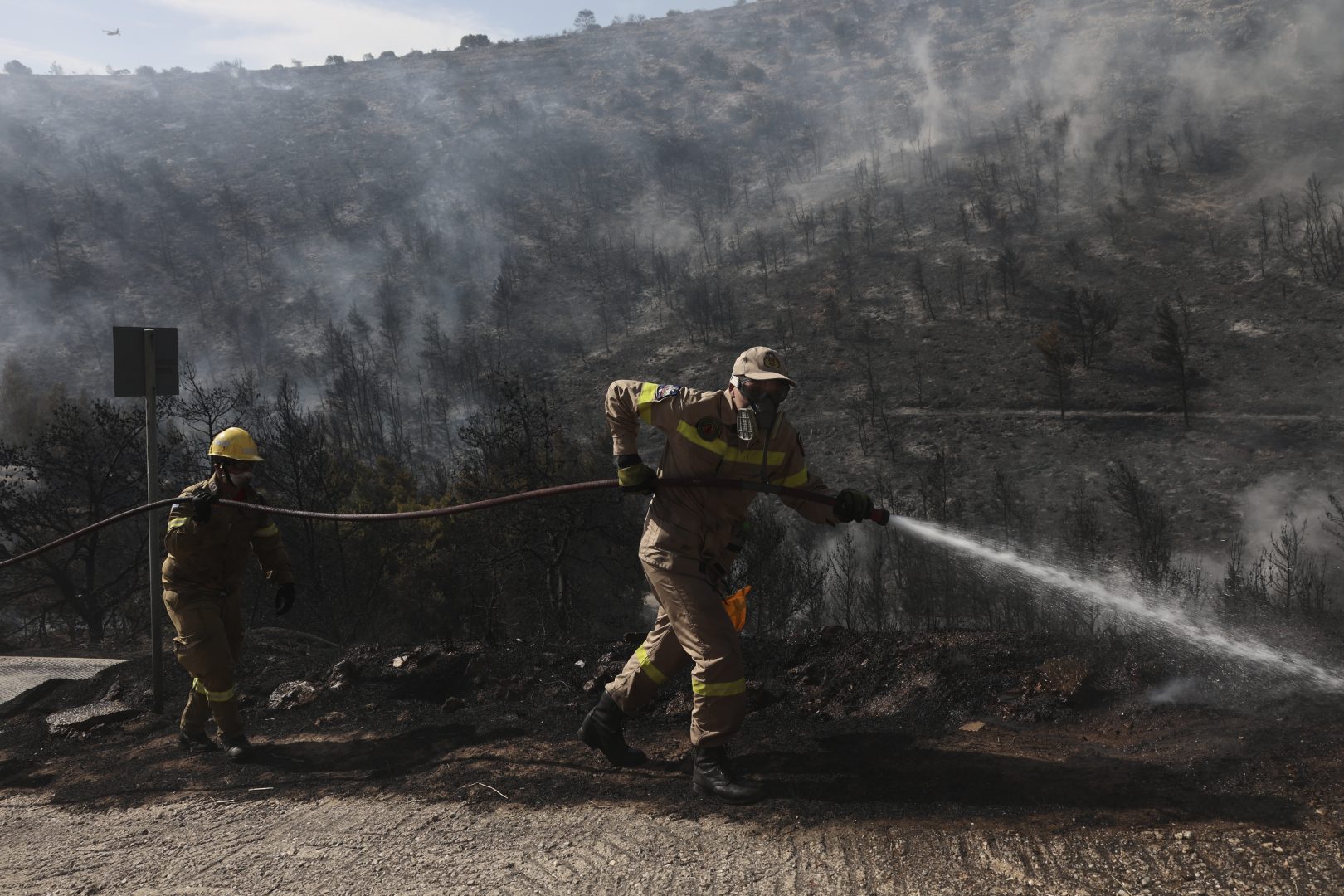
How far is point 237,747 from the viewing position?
18.0 feet

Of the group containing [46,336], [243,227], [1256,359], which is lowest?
[1256,359]

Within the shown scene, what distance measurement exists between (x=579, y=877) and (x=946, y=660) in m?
2.74

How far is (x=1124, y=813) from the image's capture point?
11.5ft

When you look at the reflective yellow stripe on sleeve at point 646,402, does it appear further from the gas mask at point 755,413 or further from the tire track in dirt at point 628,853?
the tire track in dirt at point 628,853

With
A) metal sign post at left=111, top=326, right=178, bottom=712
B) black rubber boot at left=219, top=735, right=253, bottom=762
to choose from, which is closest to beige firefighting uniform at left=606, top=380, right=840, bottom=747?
black rubber boot at left=219, top=735, right=253, bottom=762

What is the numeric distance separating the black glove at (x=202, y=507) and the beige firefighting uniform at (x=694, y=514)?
9.08 feet

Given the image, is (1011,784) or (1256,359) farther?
(1256,359)

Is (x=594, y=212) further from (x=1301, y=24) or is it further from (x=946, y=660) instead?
(x=946, y=660)

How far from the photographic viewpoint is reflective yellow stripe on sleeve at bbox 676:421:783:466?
4312 mm

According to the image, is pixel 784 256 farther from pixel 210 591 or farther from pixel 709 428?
pixel 709 428

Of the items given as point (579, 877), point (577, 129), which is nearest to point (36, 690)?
point (579, 877)

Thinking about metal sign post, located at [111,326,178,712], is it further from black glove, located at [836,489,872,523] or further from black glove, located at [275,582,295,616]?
black glove, located at [836,489,872,523]

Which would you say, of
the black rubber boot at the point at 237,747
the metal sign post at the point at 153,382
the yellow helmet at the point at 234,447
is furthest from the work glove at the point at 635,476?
the metal sign post at the point at 153,382

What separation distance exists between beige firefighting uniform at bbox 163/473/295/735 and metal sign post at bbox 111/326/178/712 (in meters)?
0.90
